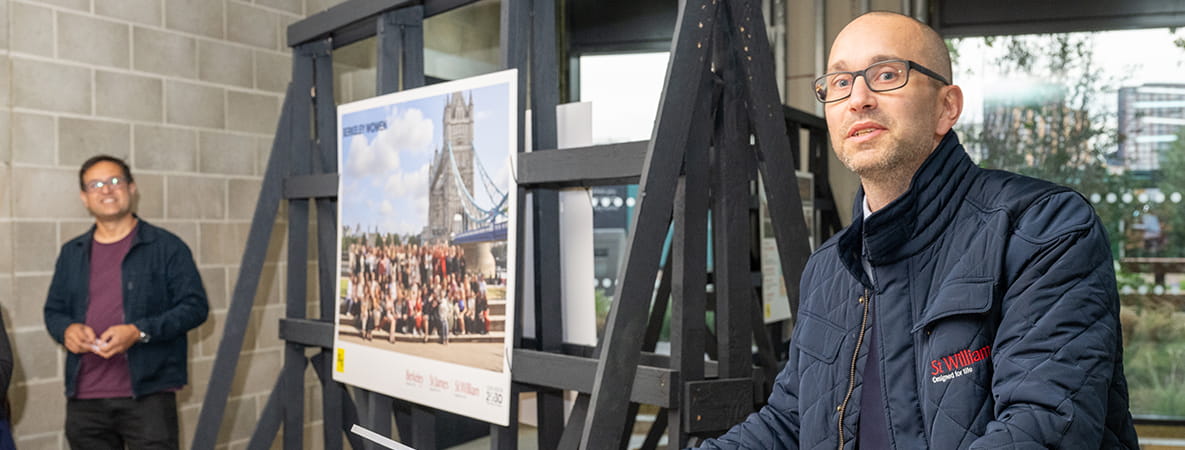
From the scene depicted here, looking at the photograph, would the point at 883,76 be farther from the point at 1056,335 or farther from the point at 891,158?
the point at 1056,335

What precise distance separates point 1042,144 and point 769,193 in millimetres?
3879

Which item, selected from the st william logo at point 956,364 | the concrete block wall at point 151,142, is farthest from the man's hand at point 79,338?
the st william logo at point 956,364

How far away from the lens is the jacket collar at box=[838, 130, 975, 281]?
125cm

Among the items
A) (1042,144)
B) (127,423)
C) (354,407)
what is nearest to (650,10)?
(1042,144)

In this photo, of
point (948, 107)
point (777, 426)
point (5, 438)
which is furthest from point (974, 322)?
point (5, 438)

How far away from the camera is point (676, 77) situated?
1919mm

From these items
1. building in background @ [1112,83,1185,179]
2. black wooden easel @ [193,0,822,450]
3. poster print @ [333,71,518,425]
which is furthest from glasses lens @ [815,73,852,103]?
building in background @ [1112,83,1185,179]

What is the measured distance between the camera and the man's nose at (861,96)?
128 centimetres

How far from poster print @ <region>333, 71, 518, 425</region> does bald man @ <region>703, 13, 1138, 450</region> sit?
103 cm

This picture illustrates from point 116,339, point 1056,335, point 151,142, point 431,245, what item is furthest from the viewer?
point 151,142

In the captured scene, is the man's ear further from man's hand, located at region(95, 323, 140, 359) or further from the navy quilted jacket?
man's hand, located at region(95, 323, 140, 359)

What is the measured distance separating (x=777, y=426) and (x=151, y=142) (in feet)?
11.5

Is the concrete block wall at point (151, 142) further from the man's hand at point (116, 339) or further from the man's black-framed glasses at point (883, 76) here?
the man's black-framed glasses at point (883, 76)

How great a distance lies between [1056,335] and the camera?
1.07 metres
